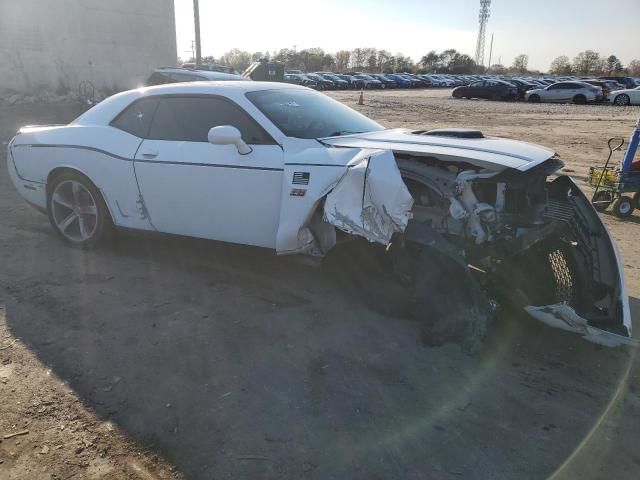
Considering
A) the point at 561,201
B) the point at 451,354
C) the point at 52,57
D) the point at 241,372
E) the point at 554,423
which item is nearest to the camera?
the point at 554,423

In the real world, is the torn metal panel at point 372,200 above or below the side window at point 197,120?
below

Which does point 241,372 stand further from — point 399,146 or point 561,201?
point 561,201

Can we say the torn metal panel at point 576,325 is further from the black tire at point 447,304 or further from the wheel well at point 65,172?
the wheel well at point 65,172

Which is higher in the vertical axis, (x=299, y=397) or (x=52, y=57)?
(x=52, y=57)

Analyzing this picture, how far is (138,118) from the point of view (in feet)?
15.1

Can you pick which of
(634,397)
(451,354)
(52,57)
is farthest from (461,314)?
(52,57)

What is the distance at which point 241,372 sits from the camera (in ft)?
9.95

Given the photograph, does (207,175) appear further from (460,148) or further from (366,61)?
(366,61)

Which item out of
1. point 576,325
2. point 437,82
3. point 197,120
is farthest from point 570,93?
point 576,325

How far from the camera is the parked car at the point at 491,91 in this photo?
35688 mm

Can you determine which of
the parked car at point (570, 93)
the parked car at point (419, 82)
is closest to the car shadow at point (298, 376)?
the parked car at point (570, 93)

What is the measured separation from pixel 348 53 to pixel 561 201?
4990 inches

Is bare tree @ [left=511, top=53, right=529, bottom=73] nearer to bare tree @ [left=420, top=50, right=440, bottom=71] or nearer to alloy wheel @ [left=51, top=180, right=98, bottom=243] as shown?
bare tree @ [left=420, top=50, right=440, bottom=71]

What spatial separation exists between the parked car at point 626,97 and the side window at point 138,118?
109 ft
